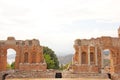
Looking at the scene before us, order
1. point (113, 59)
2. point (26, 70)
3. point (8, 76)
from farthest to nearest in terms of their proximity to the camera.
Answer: point (113, 59) → point (26, 70) → point (8, 76)

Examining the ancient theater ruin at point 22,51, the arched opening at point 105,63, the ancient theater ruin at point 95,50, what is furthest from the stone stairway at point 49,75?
the ancient theater ruin at point 22,51

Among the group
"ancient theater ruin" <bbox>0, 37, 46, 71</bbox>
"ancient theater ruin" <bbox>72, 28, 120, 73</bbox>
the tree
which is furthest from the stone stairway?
the tree

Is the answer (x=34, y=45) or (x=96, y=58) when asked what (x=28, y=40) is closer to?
(x=34, y=45)

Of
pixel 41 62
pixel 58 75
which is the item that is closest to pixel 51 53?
pixel 41 62

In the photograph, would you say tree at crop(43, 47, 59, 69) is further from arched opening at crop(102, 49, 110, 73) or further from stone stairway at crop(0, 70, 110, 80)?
stone stairway at crop(0, 70, 110, 80)

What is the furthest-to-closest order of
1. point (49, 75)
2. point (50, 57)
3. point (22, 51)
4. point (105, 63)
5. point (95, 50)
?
point (105, 63)
point (50, 57)
point (22, 51)
point (95, 50)
point (49, 75)

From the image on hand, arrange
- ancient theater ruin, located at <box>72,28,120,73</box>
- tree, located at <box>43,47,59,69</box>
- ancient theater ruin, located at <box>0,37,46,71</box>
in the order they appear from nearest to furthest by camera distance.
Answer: ancient theater ruin, located at <box>72,28,120,73</box>
ancient theater ruin, located at <box>0,37,46,71</box>
tree, located at <box>43,47,59,69</box>

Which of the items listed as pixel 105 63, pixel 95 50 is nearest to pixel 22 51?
pixel 95 50

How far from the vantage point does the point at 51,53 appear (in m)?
59.1

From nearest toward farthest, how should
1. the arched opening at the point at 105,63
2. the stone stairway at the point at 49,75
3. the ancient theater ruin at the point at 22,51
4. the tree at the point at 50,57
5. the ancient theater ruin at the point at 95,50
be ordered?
the stone stairway at the point at 49,75, the arched opening at the point at 105,63, the ancient theater ruin at the point at 95,50, the ancient theater ruin at the point at 22,51, the tree at the point at 50,57

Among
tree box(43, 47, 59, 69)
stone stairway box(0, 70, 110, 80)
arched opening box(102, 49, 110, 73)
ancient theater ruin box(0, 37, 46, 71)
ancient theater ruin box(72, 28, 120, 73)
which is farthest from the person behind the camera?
tree box(43, 47, 59, 69)

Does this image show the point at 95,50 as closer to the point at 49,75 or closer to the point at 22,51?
the point at 49,75

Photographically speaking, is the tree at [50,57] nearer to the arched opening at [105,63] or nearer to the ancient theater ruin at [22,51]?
the arched opening at [105,63]

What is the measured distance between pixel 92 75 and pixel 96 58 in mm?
4732
